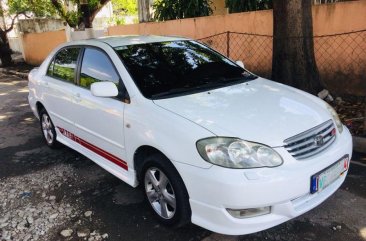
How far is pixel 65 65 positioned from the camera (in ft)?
15.4

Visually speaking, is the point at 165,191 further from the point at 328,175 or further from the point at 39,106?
the point at 39,106

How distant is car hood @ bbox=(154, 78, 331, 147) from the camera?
8.98 feet

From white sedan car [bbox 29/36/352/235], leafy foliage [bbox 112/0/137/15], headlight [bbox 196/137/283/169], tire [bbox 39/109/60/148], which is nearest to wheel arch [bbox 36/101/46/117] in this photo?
tire [bbox 39/109/60/148]

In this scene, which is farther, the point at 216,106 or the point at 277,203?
the point at 216,106

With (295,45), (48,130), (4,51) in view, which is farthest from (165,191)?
(4,51)

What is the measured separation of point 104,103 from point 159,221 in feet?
4.23

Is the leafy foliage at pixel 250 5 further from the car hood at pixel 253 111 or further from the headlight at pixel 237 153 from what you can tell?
the headlight at pixel 237 153

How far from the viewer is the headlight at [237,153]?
2598 millimetres

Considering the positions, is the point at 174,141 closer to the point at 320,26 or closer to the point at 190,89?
the point at 190,89

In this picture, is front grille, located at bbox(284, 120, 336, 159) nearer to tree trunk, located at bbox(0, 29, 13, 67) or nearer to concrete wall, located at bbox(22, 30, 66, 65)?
concrete wall, located at bbox(22, 30, 66, 65)

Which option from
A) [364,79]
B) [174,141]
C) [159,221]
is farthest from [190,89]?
[364,79]

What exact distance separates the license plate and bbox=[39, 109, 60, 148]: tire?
3724 mm

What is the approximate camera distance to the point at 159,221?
3244mm

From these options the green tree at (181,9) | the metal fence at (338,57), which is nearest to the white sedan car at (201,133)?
the metal fence at (338,57)
